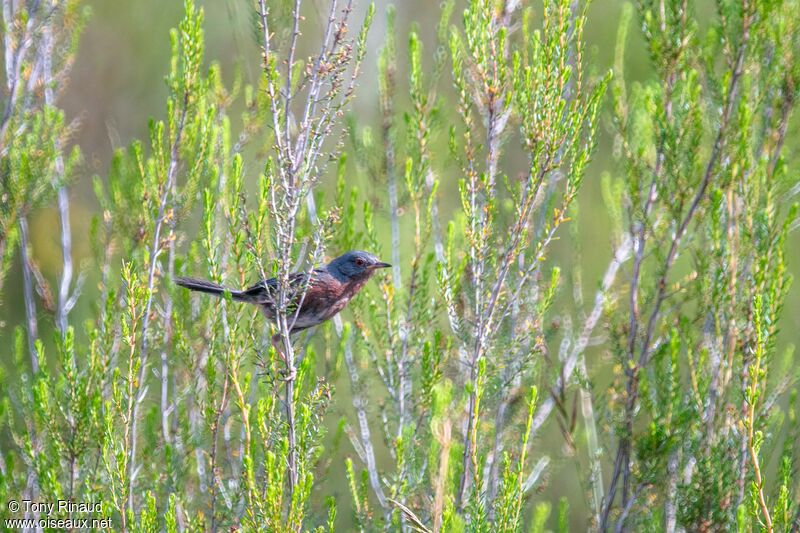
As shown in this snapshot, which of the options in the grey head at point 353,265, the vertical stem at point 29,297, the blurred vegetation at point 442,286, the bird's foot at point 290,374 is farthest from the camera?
the vertical stem at point 29,297

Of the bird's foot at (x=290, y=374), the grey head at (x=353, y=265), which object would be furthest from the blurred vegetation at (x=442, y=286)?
the grey head at (x=353, y=265)

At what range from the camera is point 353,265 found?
4.62 m

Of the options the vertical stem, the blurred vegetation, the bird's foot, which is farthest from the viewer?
the vertical stem

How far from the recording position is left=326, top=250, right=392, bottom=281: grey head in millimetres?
4527

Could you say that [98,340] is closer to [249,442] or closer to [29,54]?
[249,442]

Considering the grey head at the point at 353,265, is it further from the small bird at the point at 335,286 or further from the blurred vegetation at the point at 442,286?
the blurred vegetation at the point at 442,286

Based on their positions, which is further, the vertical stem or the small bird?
the vertical stem

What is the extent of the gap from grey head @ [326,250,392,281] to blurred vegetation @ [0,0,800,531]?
150mm

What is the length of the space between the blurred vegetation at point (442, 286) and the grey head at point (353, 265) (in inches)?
5.9

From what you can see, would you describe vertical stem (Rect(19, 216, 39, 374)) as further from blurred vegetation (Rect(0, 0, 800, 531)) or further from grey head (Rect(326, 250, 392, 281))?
grey head (Rect(326, 250, 392, 281))

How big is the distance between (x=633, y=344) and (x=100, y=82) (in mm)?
11051

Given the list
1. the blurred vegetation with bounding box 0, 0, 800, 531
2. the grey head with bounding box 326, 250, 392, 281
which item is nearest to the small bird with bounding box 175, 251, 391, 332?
the grey head with bounding box 326, 250, 392, 281

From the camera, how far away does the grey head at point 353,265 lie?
4.53 metres

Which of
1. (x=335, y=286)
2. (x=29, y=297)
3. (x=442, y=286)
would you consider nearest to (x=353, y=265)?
(x=335, y=286)
